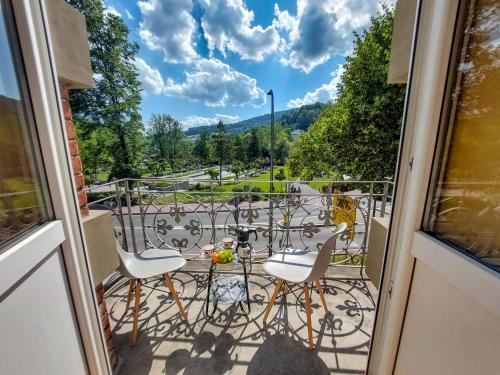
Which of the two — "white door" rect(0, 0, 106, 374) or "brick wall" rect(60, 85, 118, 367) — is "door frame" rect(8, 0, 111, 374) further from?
"brick wall" rect(60, 85, 118, 367)

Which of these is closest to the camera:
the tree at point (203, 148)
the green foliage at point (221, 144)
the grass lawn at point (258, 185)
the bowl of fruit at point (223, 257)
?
the bowl of fruit at point (223, 257)

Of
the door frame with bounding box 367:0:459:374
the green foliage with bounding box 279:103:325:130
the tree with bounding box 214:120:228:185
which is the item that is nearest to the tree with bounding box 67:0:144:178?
the door frame with bounding box 367:0:459:374

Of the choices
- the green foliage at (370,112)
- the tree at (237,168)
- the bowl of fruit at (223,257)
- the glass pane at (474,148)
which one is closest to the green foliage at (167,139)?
the tree at (237,168)

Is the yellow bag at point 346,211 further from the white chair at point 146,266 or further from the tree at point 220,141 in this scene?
the tree at point 220,141

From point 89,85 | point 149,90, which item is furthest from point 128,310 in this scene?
point 149,90

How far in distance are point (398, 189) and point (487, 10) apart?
0.68 metres

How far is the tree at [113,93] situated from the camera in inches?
353

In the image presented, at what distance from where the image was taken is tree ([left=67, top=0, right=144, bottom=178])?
8.98 meters

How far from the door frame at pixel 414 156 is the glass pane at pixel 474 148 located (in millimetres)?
51

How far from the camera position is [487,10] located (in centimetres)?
72

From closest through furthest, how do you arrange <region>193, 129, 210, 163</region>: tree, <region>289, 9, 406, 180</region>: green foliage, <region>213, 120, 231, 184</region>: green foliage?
1. <region>289, 9, 406, 180</region>: green foliage
2. <region>213, 120, 231, 184</region>: green foliage
3. <region>193, 129, 210, 163</region>: tree

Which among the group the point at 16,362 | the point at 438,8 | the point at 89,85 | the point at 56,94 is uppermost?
the point at 438,8

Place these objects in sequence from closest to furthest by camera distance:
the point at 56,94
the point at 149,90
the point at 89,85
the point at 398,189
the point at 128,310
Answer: the point at 56,94, the point at 398,189, the point at 89,85, the point at 128,310, the point at 149,90

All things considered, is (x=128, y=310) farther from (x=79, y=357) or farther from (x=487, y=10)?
(x=487, y=10)
